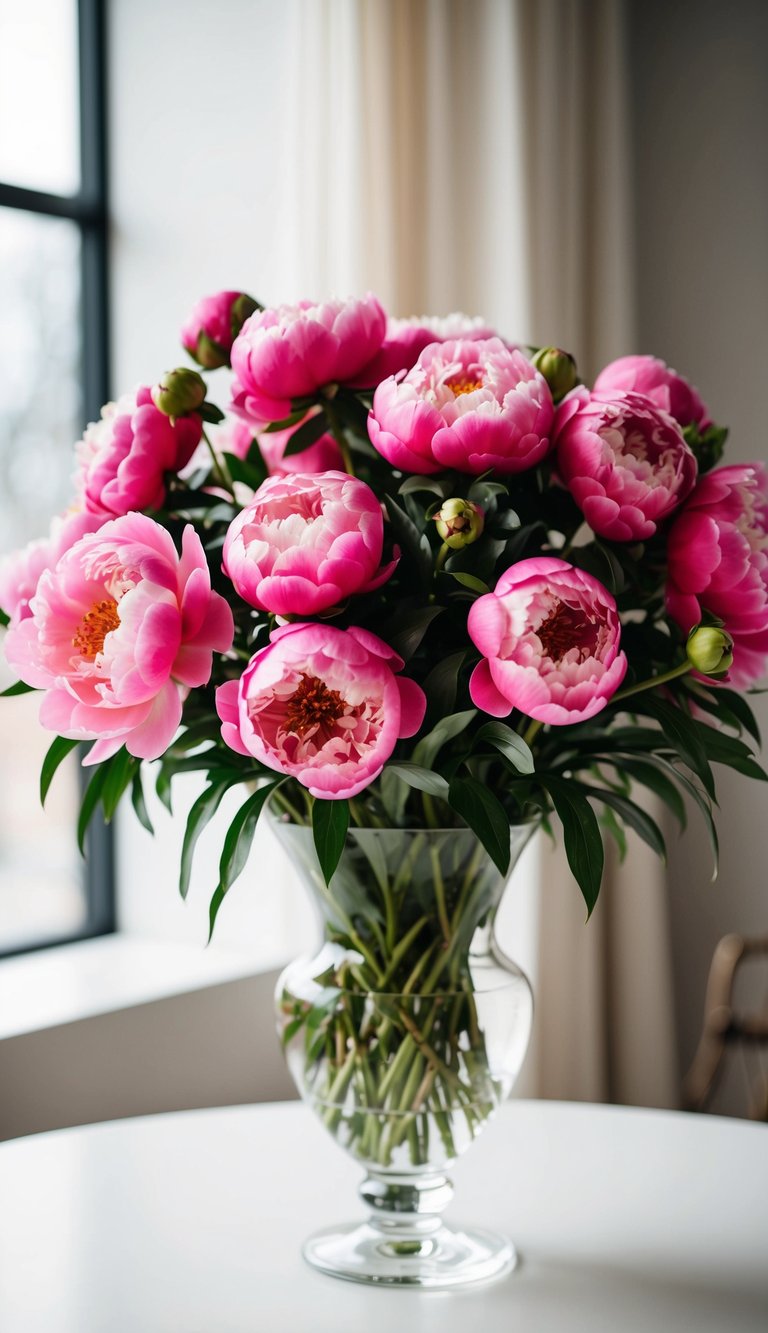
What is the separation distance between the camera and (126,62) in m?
2.08

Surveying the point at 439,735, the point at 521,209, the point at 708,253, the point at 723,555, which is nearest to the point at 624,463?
the point at 723,555

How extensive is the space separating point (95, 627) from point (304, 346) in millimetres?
207

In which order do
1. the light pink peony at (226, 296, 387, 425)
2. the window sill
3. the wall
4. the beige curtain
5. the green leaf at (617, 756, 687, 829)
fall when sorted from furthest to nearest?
the wall
the beige curtain
the window sill
the green leaf at (617, 756, 687, 829)
the light pink peony at (226, 296, 387, 425)

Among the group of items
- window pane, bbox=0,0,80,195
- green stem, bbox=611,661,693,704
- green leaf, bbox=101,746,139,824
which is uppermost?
window pane, bbox=0,0,80,195

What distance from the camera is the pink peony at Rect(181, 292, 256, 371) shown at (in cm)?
86

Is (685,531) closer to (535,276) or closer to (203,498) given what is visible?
(203,498)

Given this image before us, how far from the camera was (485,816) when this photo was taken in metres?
0.71

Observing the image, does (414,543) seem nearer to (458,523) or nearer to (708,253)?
(458,523)

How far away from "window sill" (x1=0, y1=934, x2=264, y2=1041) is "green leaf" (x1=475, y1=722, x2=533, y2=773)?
3.52 ft

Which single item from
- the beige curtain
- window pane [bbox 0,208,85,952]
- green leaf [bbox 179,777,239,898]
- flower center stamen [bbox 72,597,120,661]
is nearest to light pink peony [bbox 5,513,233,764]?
flower center stamen [bbox 72,597,120,661]

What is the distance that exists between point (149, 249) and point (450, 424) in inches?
59.7

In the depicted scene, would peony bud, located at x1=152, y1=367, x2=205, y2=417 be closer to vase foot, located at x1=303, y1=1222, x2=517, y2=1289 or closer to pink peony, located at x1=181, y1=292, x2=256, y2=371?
pink peony, located at x1=181, y1=292, x2=256, y2=371

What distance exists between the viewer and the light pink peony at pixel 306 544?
2.19 feet

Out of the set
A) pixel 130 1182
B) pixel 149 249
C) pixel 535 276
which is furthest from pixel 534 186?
pixel 130 1182
